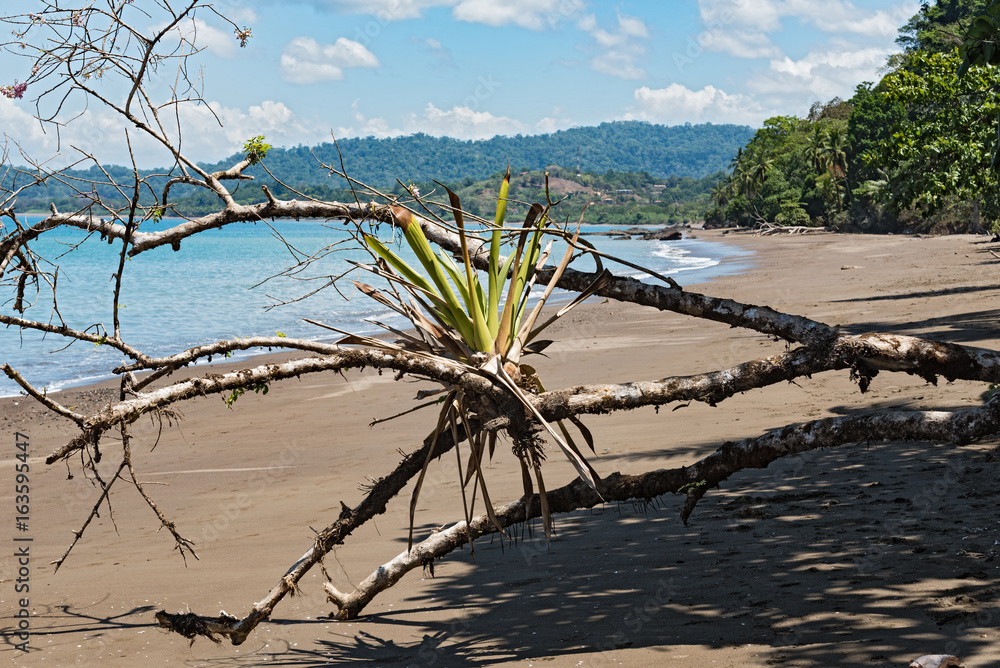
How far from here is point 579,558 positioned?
201 inches

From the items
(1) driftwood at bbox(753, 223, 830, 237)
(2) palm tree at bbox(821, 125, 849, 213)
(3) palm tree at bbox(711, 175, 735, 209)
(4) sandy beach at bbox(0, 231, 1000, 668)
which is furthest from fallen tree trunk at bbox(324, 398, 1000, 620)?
(3) palm tree at bbox(711, 175, 735, 209)

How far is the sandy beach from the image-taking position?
3746 mm

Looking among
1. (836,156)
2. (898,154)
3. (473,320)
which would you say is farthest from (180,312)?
(836,156)

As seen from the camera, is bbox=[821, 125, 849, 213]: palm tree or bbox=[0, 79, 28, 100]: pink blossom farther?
bbox=[821, 125, 849, 213]: palm tree

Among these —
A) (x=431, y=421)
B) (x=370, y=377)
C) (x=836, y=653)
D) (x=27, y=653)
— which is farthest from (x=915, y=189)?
(x=27, y=653)

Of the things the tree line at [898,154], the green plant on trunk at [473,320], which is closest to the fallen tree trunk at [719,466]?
the green plant on trunk at [473,320]

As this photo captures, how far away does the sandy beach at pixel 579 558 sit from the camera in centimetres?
375

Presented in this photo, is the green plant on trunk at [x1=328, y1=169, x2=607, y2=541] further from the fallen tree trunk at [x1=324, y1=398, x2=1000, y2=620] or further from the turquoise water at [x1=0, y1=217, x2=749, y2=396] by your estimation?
the turquoise water at [x1=0, y1=217, x2=749, y2=396]

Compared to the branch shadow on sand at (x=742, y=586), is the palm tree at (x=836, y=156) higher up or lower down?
higher up

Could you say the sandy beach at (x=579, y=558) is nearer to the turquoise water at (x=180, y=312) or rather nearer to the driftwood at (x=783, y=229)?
the turquoise water at (x=180, y=312)

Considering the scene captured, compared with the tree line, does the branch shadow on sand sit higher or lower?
lower

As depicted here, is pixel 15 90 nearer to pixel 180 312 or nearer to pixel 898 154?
pixel 898 154

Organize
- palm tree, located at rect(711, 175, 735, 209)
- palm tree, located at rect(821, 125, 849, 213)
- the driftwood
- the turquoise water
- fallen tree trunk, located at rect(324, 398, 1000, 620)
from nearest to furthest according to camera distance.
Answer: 1. fallen tree trunk, located at rect(324, 398, 1000, 620)
2. the turquoise water
3. the driftwood
4. palm tree, located at rect(821, 125, 849, 213)
5. palm tree, located at rect(711, 175, 735, 209)

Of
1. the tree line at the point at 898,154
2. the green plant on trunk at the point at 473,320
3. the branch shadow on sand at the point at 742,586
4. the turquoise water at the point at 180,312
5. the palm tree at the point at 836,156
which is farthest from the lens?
the palm tree at the point at 836,156
